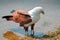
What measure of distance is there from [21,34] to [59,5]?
61 centimetres

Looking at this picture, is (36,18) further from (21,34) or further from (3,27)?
(3,27)

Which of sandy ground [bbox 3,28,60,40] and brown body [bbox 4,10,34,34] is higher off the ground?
brown body [bbox 4,10,34,34]

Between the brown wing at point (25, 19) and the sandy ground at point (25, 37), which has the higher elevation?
the brown wing at point (25, 19)

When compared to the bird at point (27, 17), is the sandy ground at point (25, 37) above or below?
below

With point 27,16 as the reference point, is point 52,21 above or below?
below

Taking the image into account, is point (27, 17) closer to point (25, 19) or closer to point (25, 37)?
point (25, 19)

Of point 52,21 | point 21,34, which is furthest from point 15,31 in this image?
point 52,21

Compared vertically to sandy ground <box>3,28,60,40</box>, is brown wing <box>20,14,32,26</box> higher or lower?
higher

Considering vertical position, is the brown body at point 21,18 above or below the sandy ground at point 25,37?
above

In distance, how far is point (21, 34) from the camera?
1.33 metres

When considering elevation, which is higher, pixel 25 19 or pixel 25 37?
pixel 25 19

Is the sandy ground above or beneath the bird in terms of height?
beneath

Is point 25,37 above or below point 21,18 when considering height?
below

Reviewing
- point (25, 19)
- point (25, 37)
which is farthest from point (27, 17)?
point (25, 37)
